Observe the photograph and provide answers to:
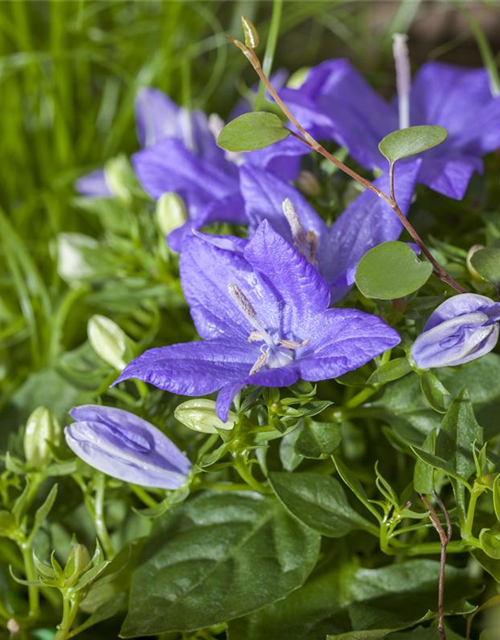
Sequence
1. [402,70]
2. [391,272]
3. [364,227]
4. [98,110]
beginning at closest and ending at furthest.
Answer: [391,272], [364,227], [402,70], [98,110]

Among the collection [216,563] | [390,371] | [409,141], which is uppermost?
[409,141]

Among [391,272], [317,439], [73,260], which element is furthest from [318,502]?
[73,260]

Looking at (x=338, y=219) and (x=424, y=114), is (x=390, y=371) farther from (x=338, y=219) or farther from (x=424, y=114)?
(x=424, y=114)

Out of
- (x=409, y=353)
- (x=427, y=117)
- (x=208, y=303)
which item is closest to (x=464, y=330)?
(x=409, y=353)

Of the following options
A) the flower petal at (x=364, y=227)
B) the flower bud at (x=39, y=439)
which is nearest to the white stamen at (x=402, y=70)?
the flower petal at (x=364, y=227)

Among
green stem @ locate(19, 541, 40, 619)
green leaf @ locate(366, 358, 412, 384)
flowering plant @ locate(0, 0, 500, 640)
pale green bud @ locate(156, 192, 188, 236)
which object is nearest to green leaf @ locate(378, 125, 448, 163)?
flowering plant @ locate(0, 0, 500, 640)

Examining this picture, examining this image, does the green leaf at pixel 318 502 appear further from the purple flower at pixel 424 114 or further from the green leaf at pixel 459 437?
the purple flower at pixel 424 114

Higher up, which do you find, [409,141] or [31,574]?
[409,141]
